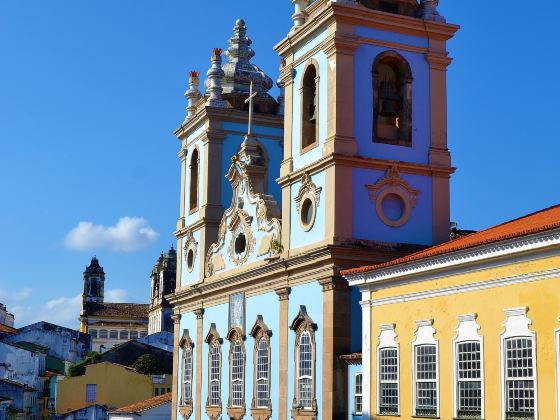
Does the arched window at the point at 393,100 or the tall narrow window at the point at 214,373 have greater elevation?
the arched window at the point at 393,100

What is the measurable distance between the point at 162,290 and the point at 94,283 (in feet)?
45.8

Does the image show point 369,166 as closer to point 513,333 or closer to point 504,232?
point 504,232

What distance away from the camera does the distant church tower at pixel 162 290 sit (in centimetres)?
9481

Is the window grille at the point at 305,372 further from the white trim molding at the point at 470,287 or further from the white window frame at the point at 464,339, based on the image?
the white window frame at the point at 464,339

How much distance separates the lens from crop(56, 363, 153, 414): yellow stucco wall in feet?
164

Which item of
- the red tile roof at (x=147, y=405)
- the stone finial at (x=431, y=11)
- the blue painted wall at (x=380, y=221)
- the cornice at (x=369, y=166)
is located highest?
the stone finial at (x=431, y=11)

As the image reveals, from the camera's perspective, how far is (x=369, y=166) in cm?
2388

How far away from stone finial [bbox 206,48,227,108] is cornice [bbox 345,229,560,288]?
12540 millimetres

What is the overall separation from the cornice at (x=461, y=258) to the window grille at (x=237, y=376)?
773cm

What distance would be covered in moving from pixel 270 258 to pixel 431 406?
8.65 meters

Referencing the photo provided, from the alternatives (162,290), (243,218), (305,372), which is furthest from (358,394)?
(162,290)

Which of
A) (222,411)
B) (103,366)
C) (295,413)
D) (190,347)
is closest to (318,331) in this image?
(295,413)

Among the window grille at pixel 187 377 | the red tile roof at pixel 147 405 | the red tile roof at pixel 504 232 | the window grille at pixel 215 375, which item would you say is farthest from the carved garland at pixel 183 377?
the red tile roof at pixel 504 232

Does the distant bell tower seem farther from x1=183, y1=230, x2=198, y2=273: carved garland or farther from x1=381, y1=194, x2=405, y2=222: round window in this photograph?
x1=381, y1=194, x2=405, y2=222: round window
